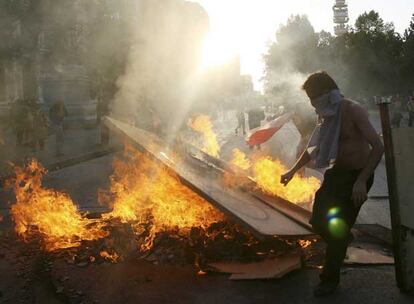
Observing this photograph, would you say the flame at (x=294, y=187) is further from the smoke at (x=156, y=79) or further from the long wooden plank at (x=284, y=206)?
the smoke at (x=156, y=79)

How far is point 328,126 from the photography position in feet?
11.5

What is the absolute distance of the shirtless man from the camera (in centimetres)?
343

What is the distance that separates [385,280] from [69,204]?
387cm

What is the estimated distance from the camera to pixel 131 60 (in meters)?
15.2

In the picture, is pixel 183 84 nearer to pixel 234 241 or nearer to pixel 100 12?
pixel 100 12

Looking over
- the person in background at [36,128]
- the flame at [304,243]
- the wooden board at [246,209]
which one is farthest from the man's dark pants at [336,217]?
the person in background at [36,128]

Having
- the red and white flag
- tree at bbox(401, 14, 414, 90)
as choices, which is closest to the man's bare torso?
the red and white flag

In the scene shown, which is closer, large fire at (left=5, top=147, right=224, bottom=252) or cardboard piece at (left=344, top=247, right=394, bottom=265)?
cardboard piece at (left=344, top=247, right=394, bottom=265)

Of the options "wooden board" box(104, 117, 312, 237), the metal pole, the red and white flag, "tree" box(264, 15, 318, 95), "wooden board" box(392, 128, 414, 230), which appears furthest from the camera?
"tree" box(264, 15, 318, 95)


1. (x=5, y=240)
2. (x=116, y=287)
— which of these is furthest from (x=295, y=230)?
(x=5, y=240)

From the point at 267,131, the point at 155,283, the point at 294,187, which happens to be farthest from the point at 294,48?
the point at 155,283

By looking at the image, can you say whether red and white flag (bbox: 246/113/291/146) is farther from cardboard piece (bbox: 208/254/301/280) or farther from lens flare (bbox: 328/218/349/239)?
lens flare (bbox: 328/218/349/239)

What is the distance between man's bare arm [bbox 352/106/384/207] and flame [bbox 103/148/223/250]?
6.06 feet

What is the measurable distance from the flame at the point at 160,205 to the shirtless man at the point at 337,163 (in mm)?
1541
